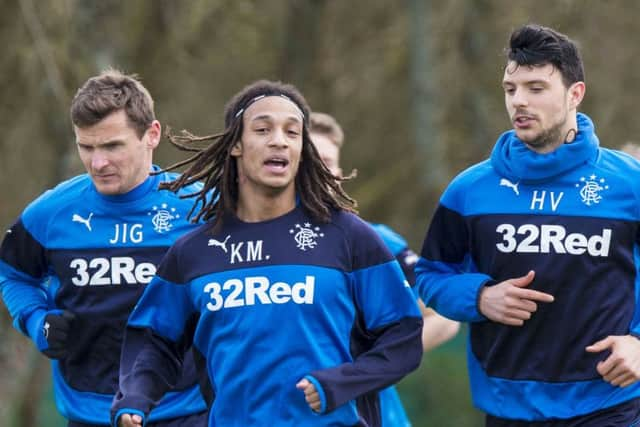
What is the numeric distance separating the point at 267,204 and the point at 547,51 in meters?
1.29

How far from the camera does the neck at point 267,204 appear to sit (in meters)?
5.14

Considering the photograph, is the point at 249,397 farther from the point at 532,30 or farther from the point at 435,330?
the point at 435,330

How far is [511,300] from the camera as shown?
5359mm

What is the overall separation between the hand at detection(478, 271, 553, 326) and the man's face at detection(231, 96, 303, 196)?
2.94 feet

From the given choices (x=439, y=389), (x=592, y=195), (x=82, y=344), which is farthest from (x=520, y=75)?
(x=439, y=389)

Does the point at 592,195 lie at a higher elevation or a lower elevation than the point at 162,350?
higher

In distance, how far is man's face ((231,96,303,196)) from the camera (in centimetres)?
507

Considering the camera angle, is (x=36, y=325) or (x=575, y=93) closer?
(x=575, y=93)

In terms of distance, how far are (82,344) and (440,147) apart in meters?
7.17

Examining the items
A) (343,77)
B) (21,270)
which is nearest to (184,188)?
(21,270)

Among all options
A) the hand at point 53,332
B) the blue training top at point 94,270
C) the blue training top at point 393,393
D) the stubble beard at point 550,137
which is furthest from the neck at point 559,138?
the hand at point 53,332

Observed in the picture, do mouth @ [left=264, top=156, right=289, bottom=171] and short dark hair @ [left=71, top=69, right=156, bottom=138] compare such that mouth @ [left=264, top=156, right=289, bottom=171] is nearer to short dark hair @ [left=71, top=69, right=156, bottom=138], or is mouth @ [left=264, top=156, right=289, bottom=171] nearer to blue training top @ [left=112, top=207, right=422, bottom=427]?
blue training top @ [left=112, top=207, right=422, bottom=427]

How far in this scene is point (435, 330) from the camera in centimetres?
750

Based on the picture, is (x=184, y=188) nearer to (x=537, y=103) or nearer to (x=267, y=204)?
(x=267, y=204)
